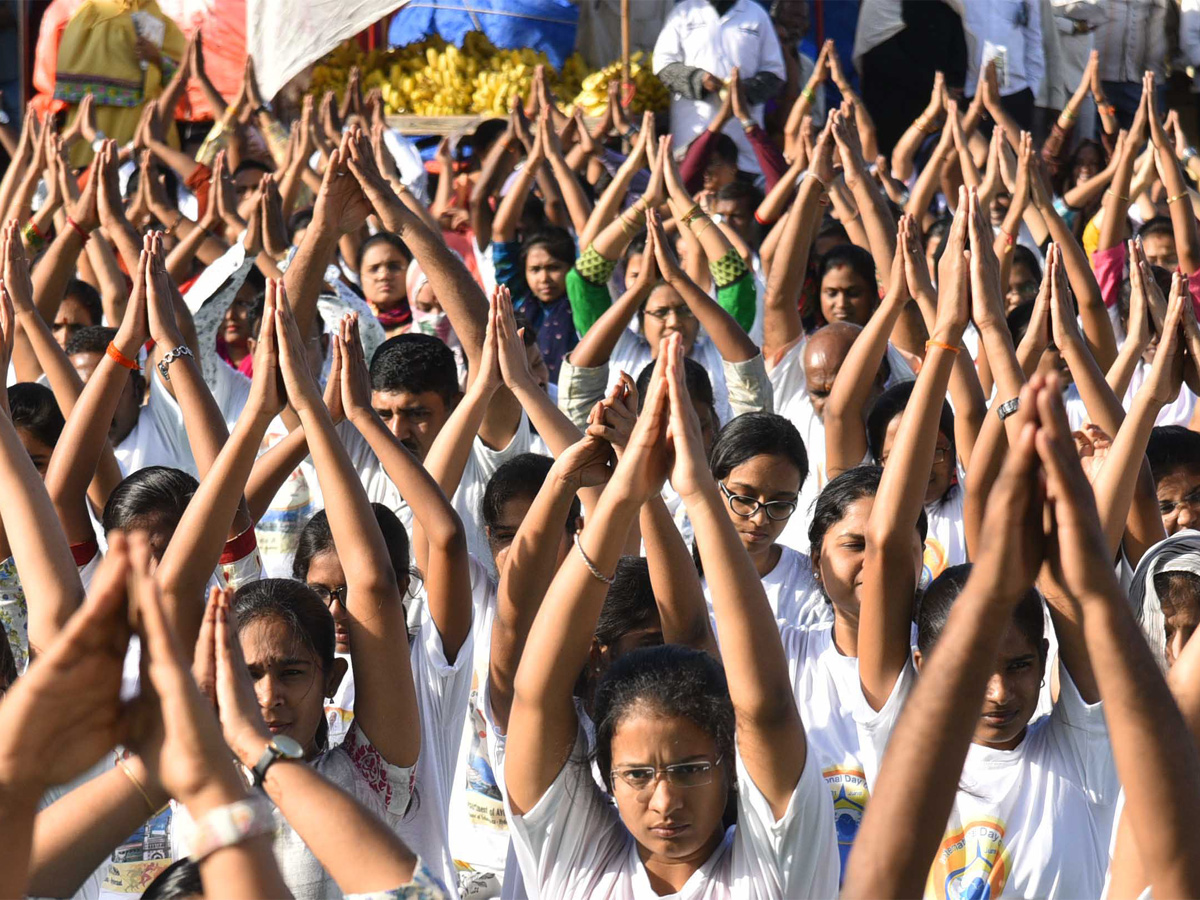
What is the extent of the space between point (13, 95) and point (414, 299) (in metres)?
6.26

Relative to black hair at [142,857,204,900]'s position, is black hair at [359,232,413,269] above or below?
above

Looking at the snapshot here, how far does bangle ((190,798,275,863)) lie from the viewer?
1581 mm

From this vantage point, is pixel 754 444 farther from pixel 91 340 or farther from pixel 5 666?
pixel 91 340

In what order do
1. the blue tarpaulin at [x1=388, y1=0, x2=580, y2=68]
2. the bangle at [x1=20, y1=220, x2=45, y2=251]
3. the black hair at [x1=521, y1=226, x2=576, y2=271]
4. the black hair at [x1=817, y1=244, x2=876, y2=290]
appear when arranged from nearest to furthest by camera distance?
1. the black hair at [x1=817, y1=244, x2=876, y2=290]
2. the bangle at [x1=20, y1=220, x2=45, y2=251]
3. the black hair at [x1=521, y1=226, x2=576, y2=271]
4. the blue tarpaulin at [x1=388, y1=0, x2=580, y2=68]

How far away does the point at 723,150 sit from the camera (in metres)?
7.85

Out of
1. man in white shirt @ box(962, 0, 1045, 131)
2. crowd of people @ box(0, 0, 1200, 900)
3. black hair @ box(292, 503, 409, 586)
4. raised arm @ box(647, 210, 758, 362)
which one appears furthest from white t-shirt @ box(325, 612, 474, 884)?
man in white shirt @ box(962, 0, 1045, 131)

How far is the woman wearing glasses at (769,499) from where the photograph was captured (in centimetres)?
367

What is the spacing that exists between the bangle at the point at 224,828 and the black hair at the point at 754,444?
89.0 inches

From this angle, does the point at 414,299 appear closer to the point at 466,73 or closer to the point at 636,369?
the point at 636,369

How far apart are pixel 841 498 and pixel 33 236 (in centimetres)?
398

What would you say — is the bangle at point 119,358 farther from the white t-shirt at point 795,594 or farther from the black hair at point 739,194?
the black hair at point 739,194

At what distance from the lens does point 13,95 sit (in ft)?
35.1

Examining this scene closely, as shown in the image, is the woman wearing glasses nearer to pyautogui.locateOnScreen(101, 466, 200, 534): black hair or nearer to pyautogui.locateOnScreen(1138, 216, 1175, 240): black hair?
pyautogui.locateOnScreen(101, 466, 200, 534): black hair

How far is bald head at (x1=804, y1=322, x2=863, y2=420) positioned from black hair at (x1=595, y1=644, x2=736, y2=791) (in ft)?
7.36
